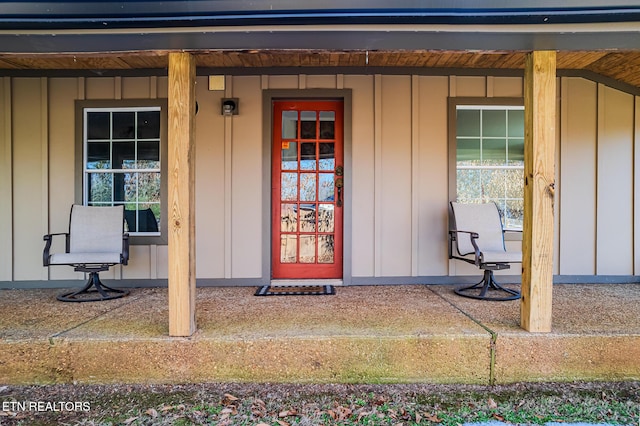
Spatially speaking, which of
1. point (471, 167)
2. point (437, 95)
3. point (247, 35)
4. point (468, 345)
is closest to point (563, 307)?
point (468, 345)

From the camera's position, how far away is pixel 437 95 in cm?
412

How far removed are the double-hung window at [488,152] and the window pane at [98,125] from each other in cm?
374

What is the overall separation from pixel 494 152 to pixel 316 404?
3228mm

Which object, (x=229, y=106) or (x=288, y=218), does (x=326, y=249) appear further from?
(x=229, y=106)

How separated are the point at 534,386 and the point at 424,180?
87.3 inches

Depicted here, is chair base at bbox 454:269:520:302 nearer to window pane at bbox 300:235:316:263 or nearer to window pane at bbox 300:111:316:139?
window pane at bbox 300:235:316:263

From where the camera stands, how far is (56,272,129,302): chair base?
11.6ft

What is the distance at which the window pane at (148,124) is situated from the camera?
409 centimetres

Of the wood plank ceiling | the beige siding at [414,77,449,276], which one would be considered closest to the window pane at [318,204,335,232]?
the beige siding at [414,77,449,276]

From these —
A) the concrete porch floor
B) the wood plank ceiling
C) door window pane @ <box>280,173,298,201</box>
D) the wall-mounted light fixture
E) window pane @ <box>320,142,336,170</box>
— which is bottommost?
the concrete porch floor

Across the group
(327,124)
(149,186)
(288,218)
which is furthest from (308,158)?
(149,186)

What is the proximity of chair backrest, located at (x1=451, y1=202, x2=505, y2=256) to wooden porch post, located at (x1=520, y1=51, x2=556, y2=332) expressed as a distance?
3.78 feet

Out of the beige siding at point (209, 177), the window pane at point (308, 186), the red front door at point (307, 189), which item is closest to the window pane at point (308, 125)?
the red front door at point (307, 189)

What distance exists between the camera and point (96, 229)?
3.79 m
